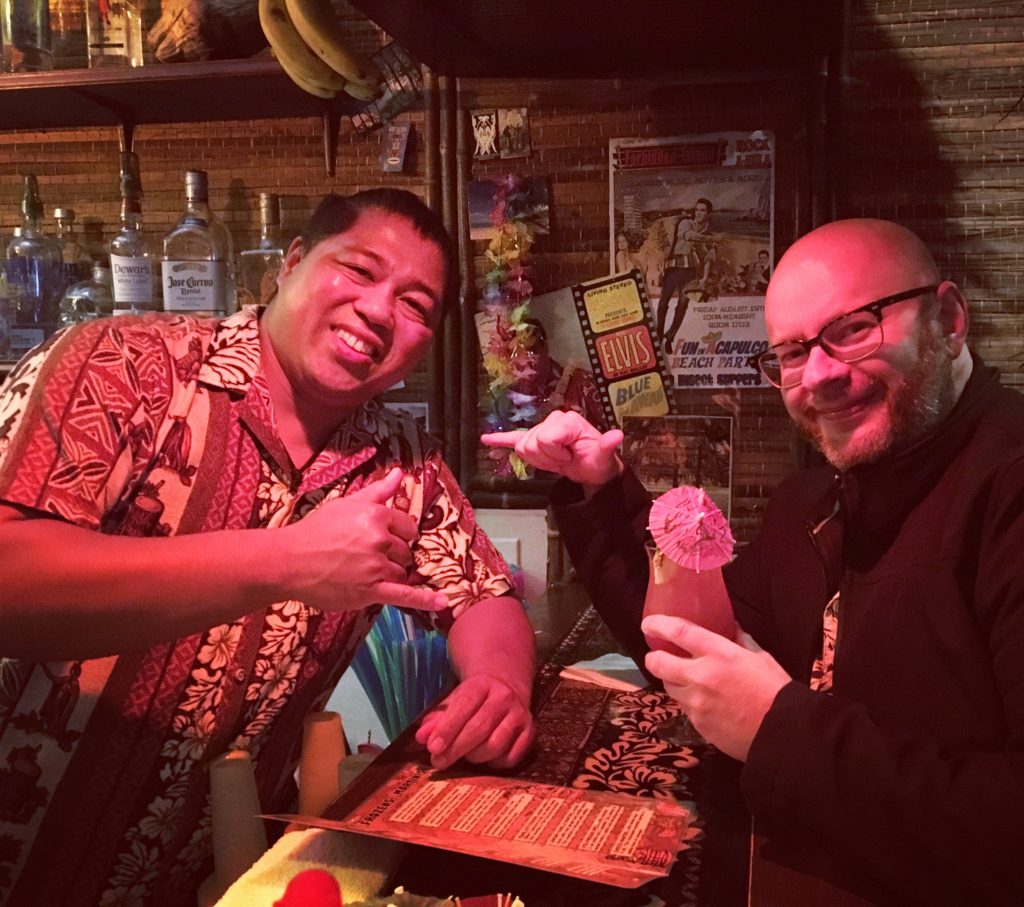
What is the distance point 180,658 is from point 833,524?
93 centimetres

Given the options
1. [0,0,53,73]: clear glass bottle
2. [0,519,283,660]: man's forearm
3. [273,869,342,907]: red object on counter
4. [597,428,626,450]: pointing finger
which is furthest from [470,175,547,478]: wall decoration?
[273,869,342,907]: red object on counter

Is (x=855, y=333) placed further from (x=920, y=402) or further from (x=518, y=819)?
(x=518, y=819)

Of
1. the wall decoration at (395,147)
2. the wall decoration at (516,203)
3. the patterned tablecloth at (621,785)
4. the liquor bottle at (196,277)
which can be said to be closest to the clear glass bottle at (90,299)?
the liquor bottle at (196,277)

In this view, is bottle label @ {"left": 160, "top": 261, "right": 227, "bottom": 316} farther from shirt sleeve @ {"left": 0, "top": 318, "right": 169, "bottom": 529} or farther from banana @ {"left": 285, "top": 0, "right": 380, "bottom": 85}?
shirt sleeve @ {"left": 0, "top": 318, "right": 169, "bottom": 529}

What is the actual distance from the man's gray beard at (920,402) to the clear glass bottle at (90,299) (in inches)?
78.1

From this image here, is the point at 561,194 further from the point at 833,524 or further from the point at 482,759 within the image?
the point at 482,759

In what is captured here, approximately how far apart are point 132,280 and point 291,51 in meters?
0.66

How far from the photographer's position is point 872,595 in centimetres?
117

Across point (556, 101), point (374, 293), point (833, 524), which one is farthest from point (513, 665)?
point (556, 101)

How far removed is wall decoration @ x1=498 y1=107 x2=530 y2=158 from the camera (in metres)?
2.25

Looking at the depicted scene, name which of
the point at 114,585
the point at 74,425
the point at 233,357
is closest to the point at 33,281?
the point at 233,357

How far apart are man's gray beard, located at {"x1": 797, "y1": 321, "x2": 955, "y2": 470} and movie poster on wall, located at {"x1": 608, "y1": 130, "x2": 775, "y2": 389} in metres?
0.90

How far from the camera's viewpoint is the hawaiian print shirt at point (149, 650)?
1.22 m

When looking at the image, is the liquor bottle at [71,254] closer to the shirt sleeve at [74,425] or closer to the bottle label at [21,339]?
the bottle label at [21,339]
